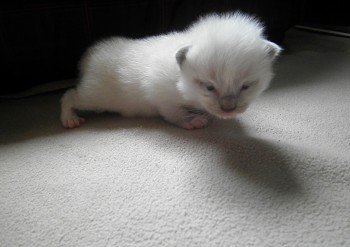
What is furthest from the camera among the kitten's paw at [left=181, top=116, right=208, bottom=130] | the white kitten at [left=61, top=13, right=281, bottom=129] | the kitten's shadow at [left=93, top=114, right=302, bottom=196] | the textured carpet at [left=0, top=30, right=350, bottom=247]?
the kitten's paw at [left=181, top=116, right=208, bottom=130]

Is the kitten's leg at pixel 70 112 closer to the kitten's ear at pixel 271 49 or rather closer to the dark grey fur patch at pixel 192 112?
the dark grey fur patch at pixel 192 112

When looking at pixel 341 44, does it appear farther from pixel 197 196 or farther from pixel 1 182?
pixel 1 182

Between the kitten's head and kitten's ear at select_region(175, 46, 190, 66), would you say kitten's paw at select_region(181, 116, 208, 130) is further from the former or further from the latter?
kitten's ear at select_region(175, 46, 190, 66)

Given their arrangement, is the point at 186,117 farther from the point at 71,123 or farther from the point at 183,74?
the point at 71,123

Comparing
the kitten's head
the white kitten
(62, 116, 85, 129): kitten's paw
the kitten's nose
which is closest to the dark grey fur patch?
the white kitten

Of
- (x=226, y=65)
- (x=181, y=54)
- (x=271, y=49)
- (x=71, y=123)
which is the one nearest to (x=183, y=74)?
(x=181, y=54)

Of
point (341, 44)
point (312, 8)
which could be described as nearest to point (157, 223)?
point (341, 44)
